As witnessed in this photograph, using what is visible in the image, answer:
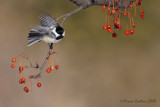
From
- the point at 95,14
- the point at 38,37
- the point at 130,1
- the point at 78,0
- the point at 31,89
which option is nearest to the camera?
the point at 38,37

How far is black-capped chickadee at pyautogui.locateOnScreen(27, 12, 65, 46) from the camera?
1588 mm

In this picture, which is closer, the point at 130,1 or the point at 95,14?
the point at 130,1

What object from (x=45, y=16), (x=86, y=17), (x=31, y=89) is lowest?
(x=31, y=89)

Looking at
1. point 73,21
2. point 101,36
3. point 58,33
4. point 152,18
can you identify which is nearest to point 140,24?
point 152,18

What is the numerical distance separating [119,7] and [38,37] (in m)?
0.58

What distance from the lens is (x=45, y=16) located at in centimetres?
182

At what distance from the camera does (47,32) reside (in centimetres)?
167

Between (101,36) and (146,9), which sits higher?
(146,9)

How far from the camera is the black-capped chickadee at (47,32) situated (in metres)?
1.59

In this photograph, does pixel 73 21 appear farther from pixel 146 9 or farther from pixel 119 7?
pixel 119 7

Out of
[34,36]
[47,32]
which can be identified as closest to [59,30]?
[47,32]

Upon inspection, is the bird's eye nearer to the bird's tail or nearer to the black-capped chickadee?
the black-capped chickadee

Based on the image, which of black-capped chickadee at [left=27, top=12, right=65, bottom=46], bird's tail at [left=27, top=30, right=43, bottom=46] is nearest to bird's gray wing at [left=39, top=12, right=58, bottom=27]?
black-capped chickadee at [left=27, top=12, right=65, bottom=46]

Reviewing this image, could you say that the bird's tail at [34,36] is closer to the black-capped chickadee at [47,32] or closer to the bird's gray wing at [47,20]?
the black-capped chickadee at [47,32]
